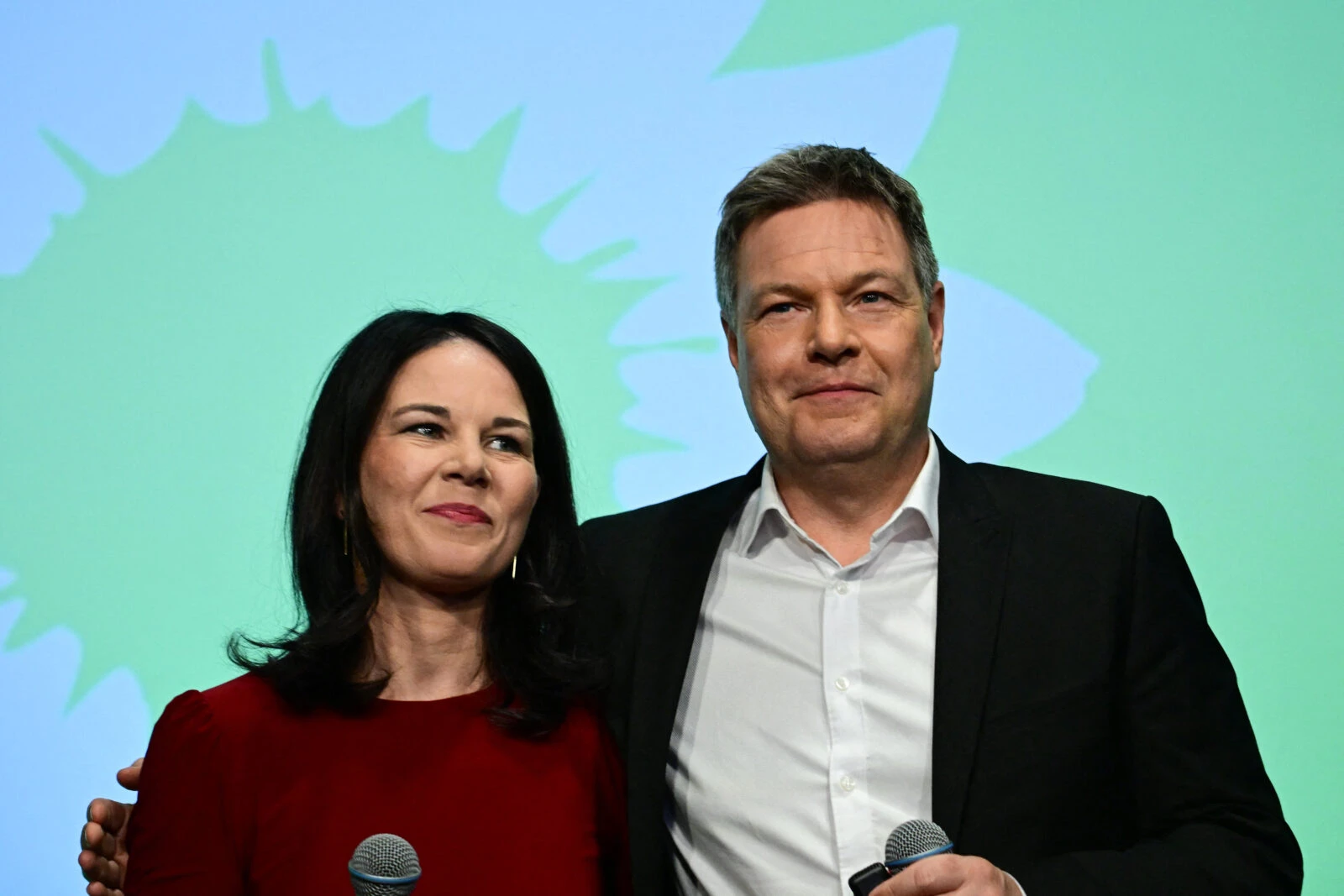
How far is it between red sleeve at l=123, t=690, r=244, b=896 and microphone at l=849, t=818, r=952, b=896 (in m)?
0.88

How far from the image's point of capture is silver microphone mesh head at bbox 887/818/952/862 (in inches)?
63.4

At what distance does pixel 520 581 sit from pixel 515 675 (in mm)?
179

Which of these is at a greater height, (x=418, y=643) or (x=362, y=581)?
(x=362, y=581)

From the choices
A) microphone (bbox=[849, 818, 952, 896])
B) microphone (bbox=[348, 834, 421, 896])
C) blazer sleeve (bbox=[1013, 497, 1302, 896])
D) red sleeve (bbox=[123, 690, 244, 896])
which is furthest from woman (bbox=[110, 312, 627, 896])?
blazer sleeve (bbox=[1013, 497, 1302, 896])

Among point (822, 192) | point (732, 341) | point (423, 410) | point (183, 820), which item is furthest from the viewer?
point (732, 341)

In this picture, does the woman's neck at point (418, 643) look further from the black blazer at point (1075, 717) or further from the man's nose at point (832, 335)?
the man's nose at point (832, 335)

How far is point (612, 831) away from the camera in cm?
219

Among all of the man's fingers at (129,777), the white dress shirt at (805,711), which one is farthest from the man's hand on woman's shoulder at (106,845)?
the white dress shirt at (805,711)

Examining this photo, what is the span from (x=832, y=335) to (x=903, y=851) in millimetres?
897

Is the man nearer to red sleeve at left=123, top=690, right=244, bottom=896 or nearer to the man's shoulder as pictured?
the man's shoulder

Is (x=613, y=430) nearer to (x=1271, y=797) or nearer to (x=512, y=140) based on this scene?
(x=512, y=140)

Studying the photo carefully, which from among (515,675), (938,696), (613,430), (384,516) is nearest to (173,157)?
(613,430)

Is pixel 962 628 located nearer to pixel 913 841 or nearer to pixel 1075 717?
pixel 1075 717

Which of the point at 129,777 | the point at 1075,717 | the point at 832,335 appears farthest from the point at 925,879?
the point at 129,777
